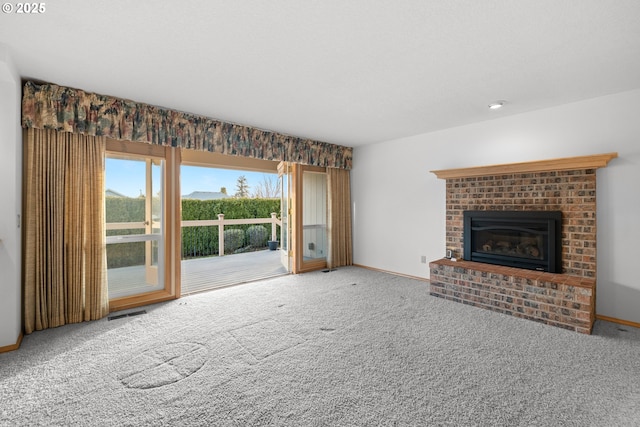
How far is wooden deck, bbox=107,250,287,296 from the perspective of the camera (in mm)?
3600

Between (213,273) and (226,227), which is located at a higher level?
(226,227)

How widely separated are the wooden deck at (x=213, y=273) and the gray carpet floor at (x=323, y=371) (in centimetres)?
60

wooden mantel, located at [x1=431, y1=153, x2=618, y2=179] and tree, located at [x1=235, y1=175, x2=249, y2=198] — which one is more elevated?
tree, located at [x1=235, y1=175, x2=249, y2=198]

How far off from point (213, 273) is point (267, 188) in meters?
5.62

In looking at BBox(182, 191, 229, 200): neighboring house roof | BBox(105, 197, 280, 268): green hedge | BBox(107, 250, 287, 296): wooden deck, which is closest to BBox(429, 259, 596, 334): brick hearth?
BBox(107, 250, 287, 296): wooden deck

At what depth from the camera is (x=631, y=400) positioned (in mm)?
1841

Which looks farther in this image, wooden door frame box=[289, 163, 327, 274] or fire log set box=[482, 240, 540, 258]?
wooden door frame box=[289, 163, 327, 274]

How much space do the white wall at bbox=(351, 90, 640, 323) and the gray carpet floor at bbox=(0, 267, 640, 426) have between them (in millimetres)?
779

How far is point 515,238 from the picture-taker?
12.4 feet

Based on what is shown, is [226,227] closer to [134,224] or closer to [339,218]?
[339,218]

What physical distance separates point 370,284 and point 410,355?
2.10m

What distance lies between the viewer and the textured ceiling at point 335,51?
5.83ft

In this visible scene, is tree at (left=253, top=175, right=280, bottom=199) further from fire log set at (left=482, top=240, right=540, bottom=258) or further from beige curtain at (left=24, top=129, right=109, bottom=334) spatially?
fire log set at (left=482, top=240, right=540, bottom=258)

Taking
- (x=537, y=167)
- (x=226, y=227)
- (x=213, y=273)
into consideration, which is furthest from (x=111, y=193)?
(x=226, y=227)
